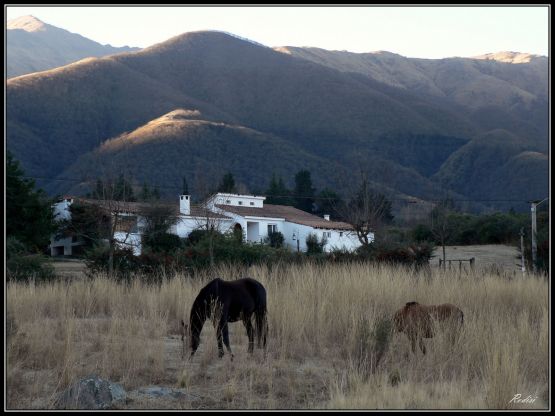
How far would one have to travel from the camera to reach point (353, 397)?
283 inches

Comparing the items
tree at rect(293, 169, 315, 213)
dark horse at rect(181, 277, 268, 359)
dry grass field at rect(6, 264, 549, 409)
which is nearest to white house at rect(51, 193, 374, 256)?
tree at rect(293, 169, 315, 213)

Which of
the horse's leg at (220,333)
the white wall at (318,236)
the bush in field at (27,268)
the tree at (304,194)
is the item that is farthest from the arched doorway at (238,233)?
the horse's leg at (220,333)

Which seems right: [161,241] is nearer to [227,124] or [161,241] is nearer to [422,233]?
[422,233]

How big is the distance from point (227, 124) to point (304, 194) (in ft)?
158

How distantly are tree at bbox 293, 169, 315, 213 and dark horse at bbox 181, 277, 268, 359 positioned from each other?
6644cm

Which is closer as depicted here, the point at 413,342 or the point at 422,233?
the point at 413,342

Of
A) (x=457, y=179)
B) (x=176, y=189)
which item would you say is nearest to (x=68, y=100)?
(x=176, y=189)

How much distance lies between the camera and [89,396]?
7090 mm

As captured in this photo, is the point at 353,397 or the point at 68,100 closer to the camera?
the point at 353,397

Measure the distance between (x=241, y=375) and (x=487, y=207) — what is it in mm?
89583

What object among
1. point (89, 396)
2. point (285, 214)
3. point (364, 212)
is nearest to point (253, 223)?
point (285, 214)

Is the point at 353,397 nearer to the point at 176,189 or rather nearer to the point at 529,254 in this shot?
the point at 529,254

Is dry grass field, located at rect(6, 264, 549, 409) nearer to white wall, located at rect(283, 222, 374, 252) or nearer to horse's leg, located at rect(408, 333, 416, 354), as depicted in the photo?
horse's leg, located at rect(408, 333, 416, 354)

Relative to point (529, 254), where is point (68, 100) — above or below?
above
